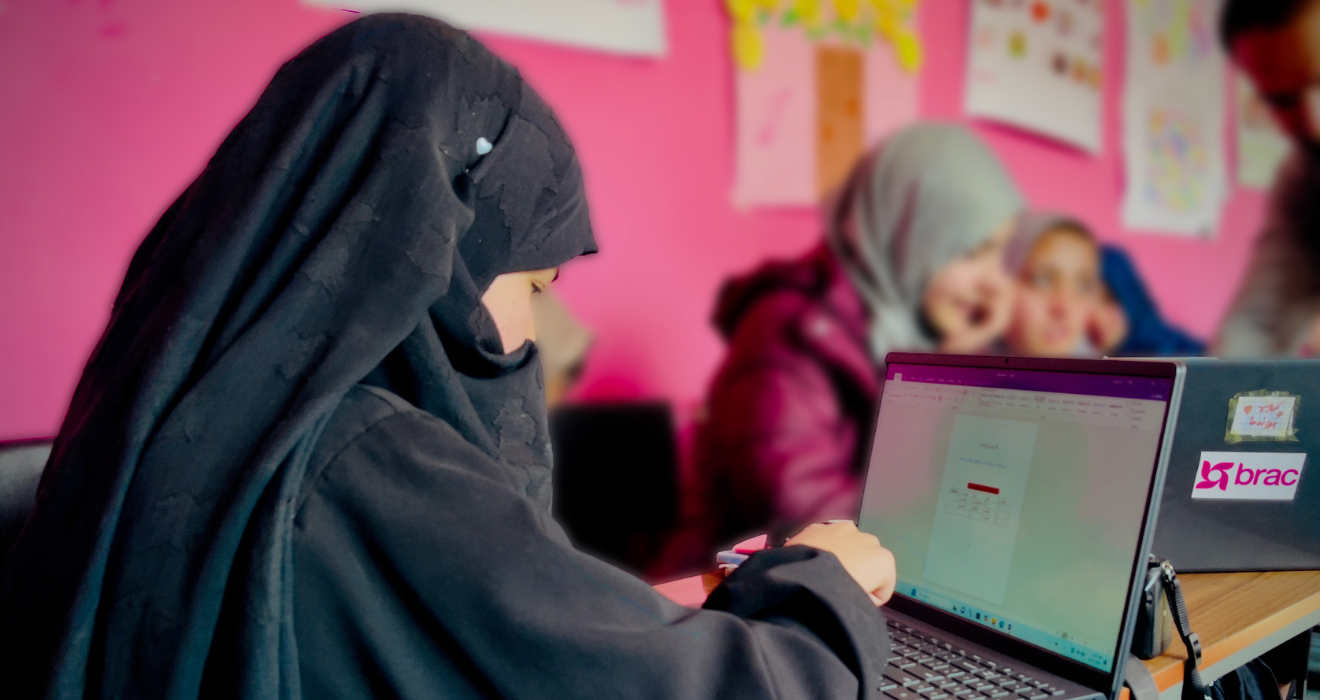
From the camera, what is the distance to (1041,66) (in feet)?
7.95

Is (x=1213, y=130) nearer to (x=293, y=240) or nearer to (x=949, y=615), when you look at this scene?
(x=949, y=615)

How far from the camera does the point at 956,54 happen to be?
2.19m

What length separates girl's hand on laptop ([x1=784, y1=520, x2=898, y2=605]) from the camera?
27.0 inches

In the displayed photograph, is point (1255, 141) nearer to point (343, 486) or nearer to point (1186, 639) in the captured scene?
point (1186, 639)

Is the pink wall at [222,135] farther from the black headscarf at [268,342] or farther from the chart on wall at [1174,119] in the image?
the black headscarf at [268,342]

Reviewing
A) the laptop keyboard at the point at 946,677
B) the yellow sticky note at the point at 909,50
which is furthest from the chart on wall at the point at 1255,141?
the laptop keyboard at the point at 946,677

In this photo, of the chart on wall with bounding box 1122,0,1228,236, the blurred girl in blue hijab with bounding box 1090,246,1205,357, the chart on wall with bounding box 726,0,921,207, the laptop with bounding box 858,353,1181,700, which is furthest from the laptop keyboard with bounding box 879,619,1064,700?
the chart on wall with bounding box 1122,0,1228,236

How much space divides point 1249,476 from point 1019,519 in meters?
0.43

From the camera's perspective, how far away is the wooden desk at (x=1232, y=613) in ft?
2.50

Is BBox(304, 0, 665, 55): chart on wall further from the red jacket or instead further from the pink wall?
the red jacket

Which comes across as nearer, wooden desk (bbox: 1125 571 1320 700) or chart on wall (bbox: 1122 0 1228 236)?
wooden desk (bbox: 1125 571 1320 700)

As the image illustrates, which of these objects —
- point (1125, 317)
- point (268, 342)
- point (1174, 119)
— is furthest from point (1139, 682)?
point (1174, 119)

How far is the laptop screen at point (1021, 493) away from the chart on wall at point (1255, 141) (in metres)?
3.06

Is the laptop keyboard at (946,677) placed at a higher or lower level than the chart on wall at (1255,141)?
lower
